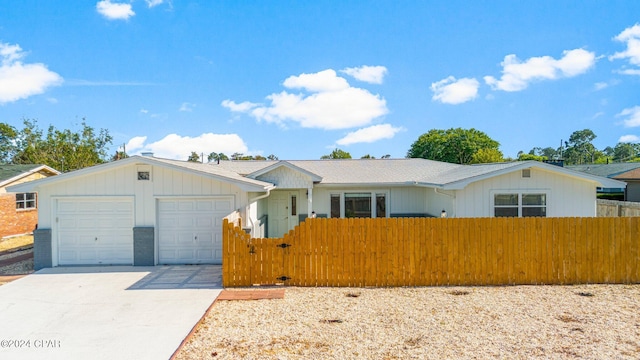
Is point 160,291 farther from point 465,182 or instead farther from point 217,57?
point 217,57

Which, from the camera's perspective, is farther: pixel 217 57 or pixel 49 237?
pixel 217 57

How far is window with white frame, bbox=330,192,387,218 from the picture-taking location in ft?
48.5

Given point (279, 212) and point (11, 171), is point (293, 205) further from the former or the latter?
point (11, 171)

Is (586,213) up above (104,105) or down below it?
below

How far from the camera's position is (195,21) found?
49.0 ft

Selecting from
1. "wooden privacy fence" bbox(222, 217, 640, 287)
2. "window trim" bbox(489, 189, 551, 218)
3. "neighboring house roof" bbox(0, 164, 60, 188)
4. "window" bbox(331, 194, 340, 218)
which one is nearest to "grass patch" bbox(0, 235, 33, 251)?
"neighboring house roof" bbox(0, 164, 60, 188)

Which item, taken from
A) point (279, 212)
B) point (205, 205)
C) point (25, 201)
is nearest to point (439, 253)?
point (205, 205)

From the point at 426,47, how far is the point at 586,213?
1001 cm

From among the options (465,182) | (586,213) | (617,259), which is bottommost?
(617,259)

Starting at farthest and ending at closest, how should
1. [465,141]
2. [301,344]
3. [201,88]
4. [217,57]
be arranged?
[465,141], [201,88], [217,57], [301,344]

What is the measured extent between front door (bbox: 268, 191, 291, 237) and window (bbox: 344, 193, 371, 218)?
2605mm

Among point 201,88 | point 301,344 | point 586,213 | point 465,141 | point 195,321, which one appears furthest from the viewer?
point 465,141

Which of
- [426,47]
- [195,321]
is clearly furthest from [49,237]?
[426,47]

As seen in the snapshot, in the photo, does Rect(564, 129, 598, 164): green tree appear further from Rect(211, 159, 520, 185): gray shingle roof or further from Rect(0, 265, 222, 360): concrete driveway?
Rect(0, 265, 222, 360): concrete driveway
